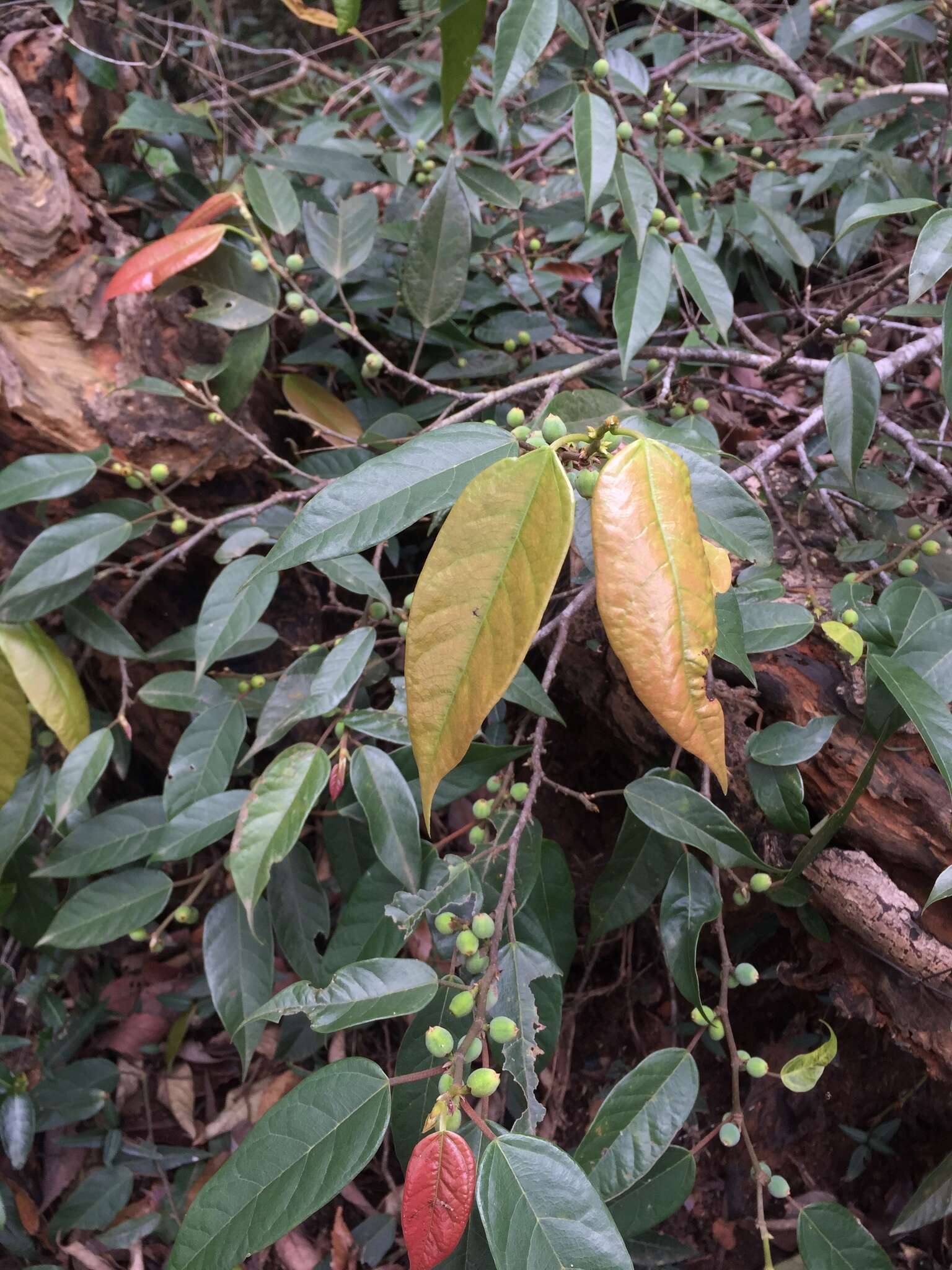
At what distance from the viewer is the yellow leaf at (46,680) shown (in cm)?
90

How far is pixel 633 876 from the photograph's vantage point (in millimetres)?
778

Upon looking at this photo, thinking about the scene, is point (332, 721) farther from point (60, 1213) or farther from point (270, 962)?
point (60, 1213)

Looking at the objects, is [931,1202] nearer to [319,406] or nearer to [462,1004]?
[462,1004]

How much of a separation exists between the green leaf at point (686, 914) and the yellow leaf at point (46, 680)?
2.36ft

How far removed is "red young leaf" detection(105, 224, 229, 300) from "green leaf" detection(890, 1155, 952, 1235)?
125cm

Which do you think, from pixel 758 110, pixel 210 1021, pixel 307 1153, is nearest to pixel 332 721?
pixel 307 1153

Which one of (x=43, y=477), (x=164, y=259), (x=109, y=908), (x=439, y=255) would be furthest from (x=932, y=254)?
(x=109, y=908)

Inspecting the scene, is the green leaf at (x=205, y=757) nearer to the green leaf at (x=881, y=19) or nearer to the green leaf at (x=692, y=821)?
the green leaf at (x=692, y=821)

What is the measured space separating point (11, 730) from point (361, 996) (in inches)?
24.0

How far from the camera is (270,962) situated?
2.72 feet

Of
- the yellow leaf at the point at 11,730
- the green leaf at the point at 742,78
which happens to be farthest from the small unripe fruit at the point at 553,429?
the green leaf at the point at 742,78

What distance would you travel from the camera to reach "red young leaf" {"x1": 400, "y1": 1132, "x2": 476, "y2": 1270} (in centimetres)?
45

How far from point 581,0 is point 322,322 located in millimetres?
533

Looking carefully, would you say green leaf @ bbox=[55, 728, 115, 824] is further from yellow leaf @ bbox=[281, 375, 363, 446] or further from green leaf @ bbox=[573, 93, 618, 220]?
green leaf @ bbox=[573, 93, 618, 220]
